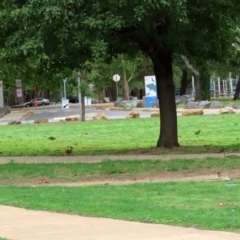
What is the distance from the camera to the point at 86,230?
947 centimetres

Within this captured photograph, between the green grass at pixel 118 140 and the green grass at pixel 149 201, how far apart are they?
6341mm

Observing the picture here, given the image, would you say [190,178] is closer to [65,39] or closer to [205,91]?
[65,39]

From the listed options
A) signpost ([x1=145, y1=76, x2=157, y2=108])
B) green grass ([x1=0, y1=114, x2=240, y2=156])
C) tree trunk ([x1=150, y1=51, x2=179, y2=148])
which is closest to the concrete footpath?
green grass ([x1=0, y1=114, x2=240, y2=156])

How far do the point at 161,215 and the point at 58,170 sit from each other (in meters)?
6.91

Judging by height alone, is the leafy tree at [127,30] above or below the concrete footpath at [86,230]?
above

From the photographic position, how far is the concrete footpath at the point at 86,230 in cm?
886

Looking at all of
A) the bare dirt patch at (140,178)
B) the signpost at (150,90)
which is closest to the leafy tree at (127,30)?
the bare dirt patch at (140,178)

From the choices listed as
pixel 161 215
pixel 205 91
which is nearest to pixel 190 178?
pixel 161 215

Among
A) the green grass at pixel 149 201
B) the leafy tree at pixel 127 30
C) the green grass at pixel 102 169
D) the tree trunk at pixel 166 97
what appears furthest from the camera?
the tree trunk at pixel 166 97

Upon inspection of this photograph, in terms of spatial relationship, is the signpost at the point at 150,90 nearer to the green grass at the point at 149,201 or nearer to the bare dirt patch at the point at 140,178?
the bare dirt patch at the point at 140,178

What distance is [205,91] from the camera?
68.1 m

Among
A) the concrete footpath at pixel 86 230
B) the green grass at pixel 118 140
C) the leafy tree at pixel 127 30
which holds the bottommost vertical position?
the green grass at pixel 118 140

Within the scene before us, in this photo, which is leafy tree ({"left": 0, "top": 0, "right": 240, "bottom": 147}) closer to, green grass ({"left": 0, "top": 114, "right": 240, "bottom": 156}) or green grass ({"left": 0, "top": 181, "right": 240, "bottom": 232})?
green grass ({"left": 0, "top": 114, "right": 240, "bottom": 156})

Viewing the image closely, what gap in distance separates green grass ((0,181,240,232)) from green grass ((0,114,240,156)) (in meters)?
6.34
